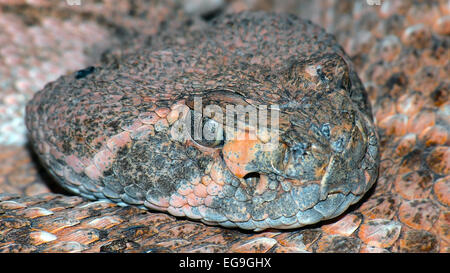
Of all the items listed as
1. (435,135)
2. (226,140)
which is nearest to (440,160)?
(435,135)

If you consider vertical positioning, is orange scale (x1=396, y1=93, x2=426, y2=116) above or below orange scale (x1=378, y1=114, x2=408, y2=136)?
above

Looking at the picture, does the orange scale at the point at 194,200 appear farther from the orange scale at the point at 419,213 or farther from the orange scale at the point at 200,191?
the orange scale at the point at 419,213

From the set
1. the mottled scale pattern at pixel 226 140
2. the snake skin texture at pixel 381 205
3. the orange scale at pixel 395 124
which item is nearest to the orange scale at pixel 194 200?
the mottled scale pattern at pixel 226 140

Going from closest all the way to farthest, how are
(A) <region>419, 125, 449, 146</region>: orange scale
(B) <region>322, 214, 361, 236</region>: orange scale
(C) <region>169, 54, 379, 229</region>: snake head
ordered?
(C) <region>169, 54, 379, 229</region>: snake head → (B) <region>322, 214, 361, 236</region>: orange scale → (A) <region>419, 125, 449, 146</region>: orange scale

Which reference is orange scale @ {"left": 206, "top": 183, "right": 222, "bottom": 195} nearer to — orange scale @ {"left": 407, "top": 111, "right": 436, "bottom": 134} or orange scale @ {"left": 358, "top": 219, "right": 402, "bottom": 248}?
Answer: orange scale @ {"left": 358, "top": 219, "right": 402, "bottom": 248}

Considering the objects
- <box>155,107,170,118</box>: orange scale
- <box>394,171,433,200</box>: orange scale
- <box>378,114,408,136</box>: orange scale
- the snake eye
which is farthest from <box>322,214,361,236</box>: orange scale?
<box>155,107,170,118</box>: orange scale

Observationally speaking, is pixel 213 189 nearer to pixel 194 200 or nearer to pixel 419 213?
pixel 194 200
